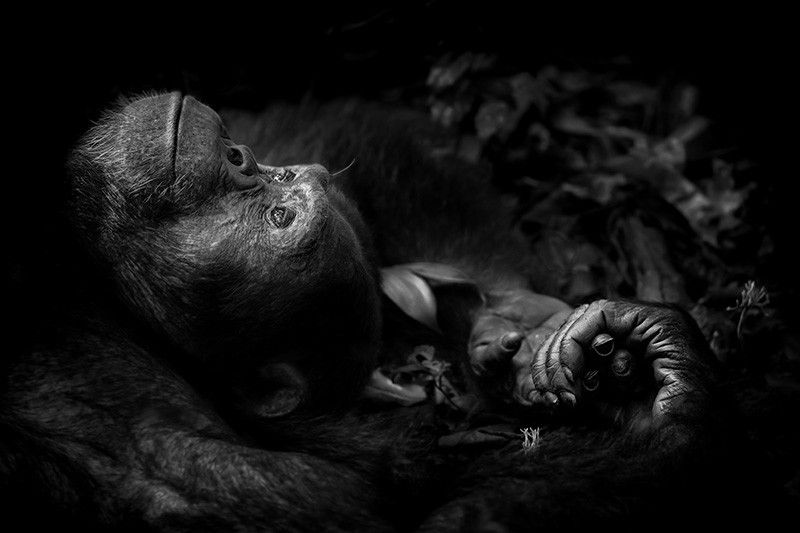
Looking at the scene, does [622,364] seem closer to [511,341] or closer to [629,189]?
[511,341]

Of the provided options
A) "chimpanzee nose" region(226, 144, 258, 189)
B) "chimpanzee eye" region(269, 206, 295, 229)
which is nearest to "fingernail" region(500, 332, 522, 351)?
"chimpanzee eye" region(269, 206, 295, 229)

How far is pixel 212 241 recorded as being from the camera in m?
1.73

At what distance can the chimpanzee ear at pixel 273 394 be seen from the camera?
196 cm

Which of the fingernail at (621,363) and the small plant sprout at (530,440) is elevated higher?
the fingernail at (621,363)

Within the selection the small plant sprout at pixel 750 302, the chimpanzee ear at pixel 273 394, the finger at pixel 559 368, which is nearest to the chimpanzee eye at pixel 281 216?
the chimpanzee ear at pixel 273 394

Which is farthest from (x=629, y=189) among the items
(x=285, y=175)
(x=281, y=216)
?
(x=281, y=216)

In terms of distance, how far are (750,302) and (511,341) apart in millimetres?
792

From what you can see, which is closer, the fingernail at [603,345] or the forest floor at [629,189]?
the fingernail at [603,345]

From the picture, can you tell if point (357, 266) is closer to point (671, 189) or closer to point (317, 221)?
point (317, 221)

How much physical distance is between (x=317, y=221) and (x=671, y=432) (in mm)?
931

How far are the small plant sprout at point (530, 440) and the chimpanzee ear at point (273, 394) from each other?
566 mm

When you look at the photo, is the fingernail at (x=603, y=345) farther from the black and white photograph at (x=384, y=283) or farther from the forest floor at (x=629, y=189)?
the forest floor at (x=629, y=189)

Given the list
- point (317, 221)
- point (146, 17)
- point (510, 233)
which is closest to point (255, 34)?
point (146, 17)

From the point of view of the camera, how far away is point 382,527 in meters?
1.58
